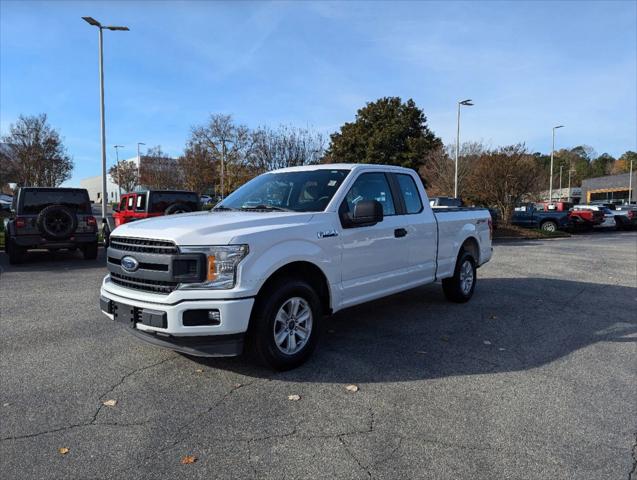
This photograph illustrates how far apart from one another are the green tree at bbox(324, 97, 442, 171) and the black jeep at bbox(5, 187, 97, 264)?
30494 mm

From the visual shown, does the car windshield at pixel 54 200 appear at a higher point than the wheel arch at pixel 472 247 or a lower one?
higher

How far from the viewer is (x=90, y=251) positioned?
471 inches

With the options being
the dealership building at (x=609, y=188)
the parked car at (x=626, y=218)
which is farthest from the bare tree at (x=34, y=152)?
the dealership building at (x=609, y=188)

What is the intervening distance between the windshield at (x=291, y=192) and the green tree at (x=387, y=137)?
3564 centimetres

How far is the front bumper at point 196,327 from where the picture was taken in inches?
148

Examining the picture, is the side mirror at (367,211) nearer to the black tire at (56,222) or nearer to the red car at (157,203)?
the black tire at (56,222)

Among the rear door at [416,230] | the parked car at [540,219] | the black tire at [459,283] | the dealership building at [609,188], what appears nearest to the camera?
the rear door at [416,230]

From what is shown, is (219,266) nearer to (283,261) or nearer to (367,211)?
(283,261)

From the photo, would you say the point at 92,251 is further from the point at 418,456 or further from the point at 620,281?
the point at 620,281

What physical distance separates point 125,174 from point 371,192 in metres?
58.0

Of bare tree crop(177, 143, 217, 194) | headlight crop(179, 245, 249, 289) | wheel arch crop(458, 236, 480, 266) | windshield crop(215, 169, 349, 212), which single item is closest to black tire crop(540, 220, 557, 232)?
wheel arch crop(458, 236, 480, 266)

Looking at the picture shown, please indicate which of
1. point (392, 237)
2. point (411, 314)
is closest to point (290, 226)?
point (392, 237)

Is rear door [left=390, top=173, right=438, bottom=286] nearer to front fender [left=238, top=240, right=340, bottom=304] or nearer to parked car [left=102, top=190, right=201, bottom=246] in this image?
front fender [left=238, top=240, right=340, bottom=304]

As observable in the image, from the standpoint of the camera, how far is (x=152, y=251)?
13.2ft
